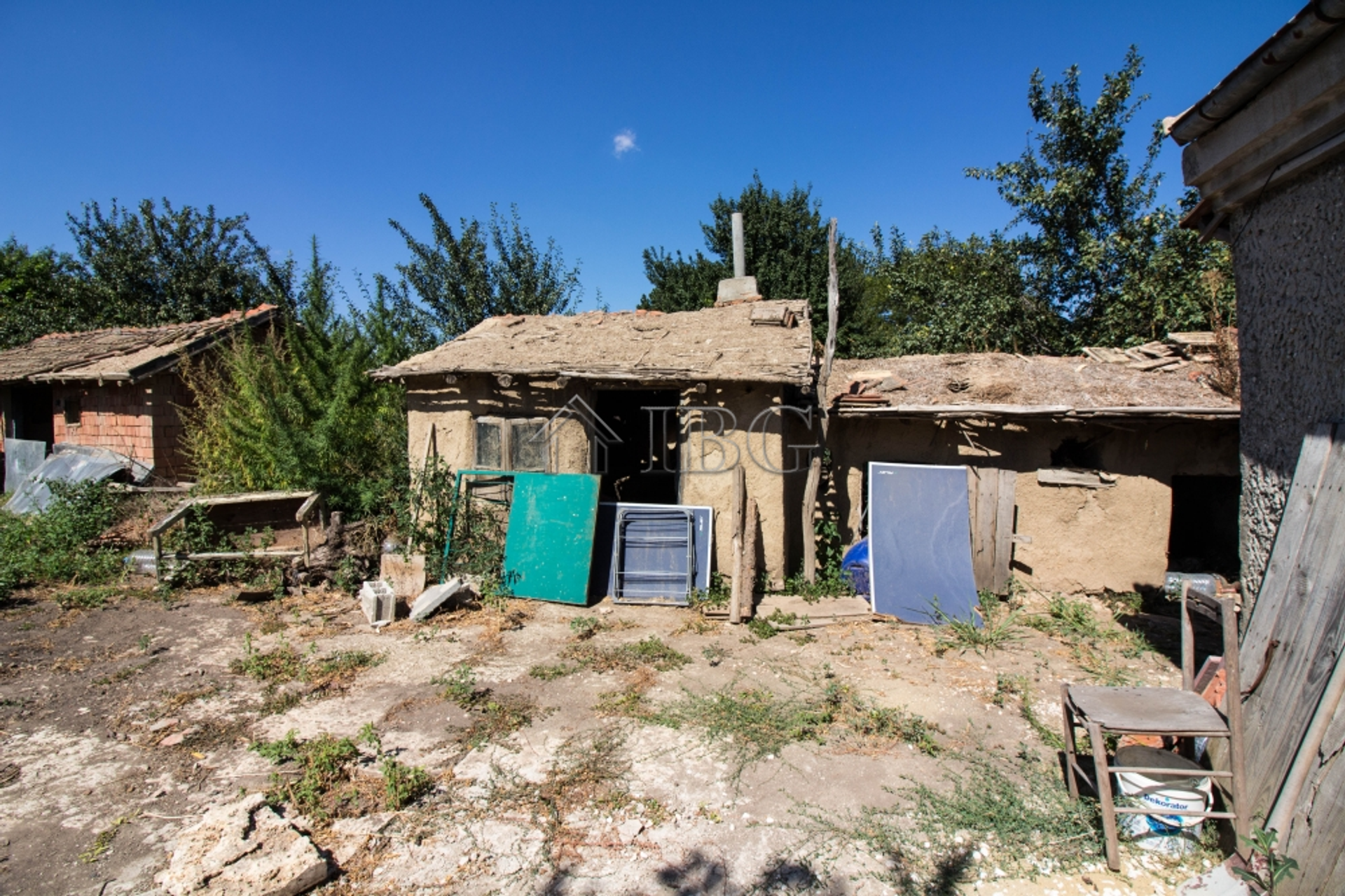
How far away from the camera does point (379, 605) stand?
283 inches

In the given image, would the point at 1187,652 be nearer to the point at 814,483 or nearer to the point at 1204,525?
the point at 814,483

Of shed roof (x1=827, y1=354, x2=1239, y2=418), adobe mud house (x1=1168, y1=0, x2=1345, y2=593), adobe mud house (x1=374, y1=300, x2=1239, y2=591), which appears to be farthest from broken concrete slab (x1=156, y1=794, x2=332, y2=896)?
shed roof (x1=827, y1=354, x2=1239, y2=418)

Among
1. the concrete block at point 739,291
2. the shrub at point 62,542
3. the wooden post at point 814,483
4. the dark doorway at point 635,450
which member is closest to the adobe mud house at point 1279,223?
the wooden post at point 814,483

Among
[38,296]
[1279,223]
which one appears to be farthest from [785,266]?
[38,296]

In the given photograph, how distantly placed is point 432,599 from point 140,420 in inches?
336

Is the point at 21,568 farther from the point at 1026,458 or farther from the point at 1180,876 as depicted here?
the point at 1026,458

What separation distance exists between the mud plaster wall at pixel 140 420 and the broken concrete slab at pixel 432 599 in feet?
24.7

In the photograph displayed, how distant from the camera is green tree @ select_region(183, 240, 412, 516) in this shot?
9023 mm

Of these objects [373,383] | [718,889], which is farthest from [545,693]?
[373,383]

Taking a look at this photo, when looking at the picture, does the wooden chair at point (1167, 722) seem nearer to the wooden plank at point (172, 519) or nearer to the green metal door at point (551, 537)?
the green metal door at point (551, 537)

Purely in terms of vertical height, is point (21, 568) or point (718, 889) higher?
point (21, 568)

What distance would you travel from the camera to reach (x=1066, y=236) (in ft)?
40.2

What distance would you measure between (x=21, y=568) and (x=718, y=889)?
9.92 metres

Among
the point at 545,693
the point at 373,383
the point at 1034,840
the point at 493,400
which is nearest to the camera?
the point at 1034,840
